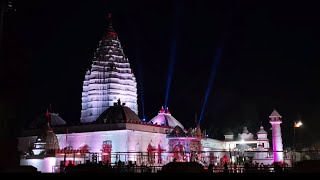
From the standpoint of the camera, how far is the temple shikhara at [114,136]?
5694 centimetres

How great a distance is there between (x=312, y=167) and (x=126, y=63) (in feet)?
178

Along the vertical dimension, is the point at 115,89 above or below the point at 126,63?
below

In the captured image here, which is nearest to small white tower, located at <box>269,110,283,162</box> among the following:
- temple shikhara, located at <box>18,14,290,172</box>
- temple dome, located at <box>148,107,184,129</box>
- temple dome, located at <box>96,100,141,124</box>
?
temple shikhara, located at <box>18,14,290,172</box>

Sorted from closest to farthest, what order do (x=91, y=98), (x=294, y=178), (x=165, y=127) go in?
1. (x=294, y=178)
2. (x=165, y=127)
3. (x=91, y=98)

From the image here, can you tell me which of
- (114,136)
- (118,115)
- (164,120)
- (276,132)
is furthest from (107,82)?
(276,132)

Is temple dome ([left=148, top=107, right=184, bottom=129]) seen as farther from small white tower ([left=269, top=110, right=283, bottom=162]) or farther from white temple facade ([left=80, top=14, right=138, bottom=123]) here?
small white tower ([left=269, top=110, right=283, bottom=162])

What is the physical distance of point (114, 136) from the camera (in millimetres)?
61562

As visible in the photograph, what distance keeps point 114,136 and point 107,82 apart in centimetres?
1485

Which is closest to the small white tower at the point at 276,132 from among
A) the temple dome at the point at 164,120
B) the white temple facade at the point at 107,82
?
the temple dome at the point at 164,120

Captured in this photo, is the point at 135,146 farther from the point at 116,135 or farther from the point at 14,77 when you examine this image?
the point at 14,77

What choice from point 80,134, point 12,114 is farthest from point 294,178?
point 80,134

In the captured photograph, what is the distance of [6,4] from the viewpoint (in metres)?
24.0

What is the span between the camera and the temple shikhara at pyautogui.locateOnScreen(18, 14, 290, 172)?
56.9 meters

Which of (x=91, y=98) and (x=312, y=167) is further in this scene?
(x=91, y=98)
